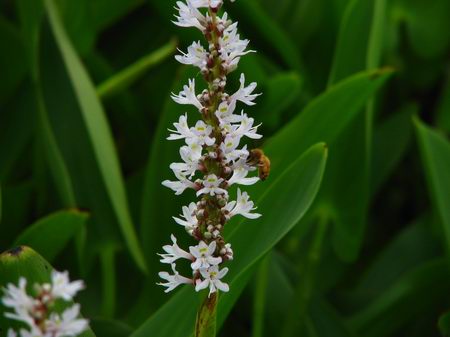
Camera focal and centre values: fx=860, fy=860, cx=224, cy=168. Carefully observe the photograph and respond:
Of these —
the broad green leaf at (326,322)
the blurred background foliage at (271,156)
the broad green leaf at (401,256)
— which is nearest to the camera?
the blurred background foliage at (271,156)

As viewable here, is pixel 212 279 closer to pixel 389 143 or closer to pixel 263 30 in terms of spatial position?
pixel 263 30

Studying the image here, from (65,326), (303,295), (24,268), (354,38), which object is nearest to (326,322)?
(303,295)


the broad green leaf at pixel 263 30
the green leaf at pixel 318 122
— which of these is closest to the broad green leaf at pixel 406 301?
the green leaf at pixel 318 122

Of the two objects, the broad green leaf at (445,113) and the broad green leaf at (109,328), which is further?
the broad green leaf at (445,113)

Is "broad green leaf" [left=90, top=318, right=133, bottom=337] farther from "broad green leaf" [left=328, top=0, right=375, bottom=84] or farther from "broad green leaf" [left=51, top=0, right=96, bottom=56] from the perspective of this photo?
"broad green leaf" [left=51, top=0, right=96, bottom=56]

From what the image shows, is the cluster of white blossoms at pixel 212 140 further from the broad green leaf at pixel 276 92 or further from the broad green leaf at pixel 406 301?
the broad green leaf at pixel 406 301

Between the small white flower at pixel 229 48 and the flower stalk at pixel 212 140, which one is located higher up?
the small white flower at pixel 229 48

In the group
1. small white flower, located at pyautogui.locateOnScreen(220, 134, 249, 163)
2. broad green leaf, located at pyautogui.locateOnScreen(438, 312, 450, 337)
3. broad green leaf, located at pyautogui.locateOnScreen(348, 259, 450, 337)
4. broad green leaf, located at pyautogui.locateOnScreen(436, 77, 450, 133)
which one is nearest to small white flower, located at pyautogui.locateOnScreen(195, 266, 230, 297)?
small white flower, located at pyautogui.locateOnScreen(220, 134, 249, 163)
